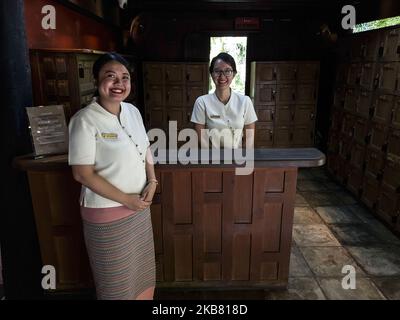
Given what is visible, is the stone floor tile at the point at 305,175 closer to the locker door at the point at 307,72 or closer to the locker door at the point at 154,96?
the locker door at the point at 307,72

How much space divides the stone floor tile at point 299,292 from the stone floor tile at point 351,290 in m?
0.06

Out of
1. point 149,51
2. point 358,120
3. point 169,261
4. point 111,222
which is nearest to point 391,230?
point 358,120

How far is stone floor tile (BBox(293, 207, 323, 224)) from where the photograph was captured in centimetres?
342

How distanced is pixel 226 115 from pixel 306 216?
6.31 ft

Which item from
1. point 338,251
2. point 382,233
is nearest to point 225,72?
point 338,251

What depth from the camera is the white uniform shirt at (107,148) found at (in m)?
1.33

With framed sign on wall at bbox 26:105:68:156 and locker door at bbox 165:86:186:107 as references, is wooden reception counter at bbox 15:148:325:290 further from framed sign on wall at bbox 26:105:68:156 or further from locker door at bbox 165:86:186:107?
locker door at bbox 165:86:186:107

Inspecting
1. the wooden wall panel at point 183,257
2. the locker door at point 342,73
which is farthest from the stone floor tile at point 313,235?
the locker door at point 342,73

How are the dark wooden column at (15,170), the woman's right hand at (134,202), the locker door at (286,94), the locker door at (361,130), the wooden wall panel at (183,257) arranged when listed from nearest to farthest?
the woman's right hand at (134,202) < the dark wooden column at (15,170) < the wooden wall panel at (183,257) < the locker door at (361,130) < the locker door at (286,94)

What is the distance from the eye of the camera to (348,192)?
4234 mm

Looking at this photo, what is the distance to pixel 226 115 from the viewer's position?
2.16 meters

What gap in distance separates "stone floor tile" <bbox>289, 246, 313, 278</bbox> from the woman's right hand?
4.96ft

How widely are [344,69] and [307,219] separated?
2196 millimetres
